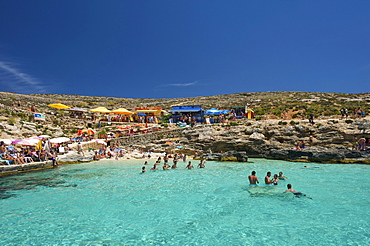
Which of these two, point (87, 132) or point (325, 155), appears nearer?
point (325, 155)

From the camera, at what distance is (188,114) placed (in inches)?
1303

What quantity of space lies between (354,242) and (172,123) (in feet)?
89.0

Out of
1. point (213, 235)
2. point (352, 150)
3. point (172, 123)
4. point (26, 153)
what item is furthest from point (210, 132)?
point (213, 235)

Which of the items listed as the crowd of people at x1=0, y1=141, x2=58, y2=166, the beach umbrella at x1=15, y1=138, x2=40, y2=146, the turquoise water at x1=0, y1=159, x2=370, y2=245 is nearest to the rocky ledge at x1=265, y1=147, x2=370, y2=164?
the turquoise water at x1=0, y1=159, x2=370, y2=245

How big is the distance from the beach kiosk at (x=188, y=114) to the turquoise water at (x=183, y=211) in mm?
18752

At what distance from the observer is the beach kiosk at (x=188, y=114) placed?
102 feet

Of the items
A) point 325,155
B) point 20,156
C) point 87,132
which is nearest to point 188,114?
point 87,132

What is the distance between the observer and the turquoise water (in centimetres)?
573

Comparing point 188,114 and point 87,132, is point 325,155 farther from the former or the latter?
point 87,132

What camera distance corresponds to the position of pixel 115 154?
21547mm

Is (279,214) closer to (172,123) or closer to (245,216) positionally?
(245,216)

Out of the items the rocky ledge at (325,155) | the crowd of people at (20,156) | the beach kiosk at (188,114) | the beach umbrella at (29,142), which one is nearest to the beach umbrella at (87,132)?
the crowd of people at (20,156)

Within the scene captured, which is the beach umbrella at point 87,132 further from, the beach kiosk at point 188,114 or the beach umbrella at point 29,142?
the beach kiosk at point 188,114

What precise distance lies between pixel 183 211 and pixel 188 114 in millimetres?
25865
